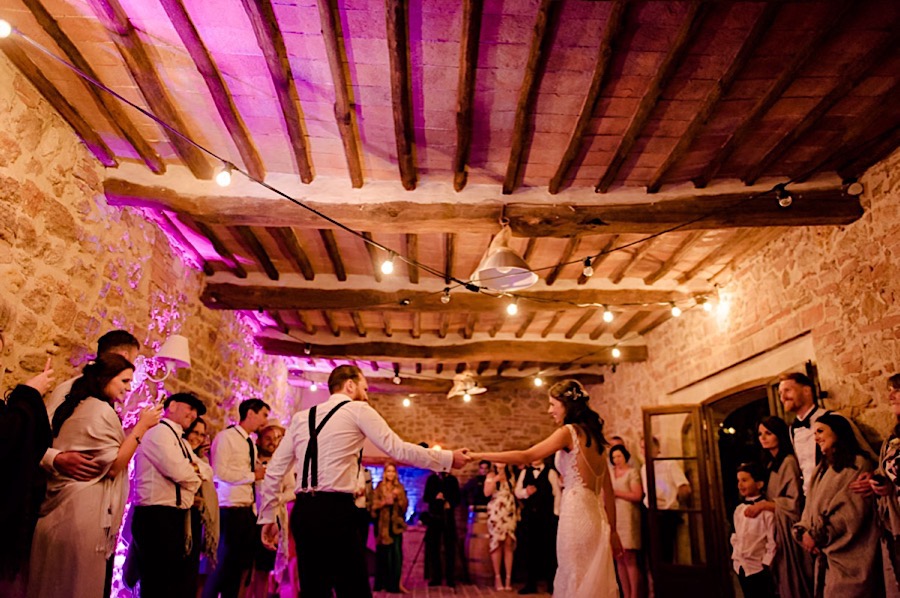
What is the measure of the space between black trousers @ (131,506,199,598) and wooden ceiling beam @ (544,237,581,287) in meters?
3.75

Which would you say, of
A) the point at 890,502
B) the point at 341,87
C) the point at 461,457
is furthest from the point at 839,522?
the point at 341,87

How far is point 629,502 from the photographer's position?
7430 millimetres

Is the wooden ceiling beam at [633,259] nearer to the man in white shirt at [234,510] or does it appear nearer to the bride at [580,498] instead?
the bride at [580,498]

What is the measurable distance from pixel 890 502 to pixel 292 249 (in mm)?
4964

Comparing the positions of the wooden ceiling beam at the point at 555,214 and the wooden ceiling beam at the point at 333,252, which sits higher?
the wooden ceiling beam at the point at 333,252

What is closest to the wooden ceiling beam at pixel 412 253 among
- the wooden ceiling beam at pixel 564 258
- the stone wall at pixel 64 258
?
A: the wooden ceiling beam at pixel 564 258

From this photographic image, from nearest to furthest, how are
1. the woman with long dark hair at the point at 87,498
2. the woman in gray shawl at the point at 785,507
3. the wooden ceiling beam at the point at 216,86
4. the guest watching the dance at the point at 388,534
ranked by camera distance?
the woman with long dark hair at the point at 87,498
the wooden ceiling beam at the point at 216,86
the woman in gray shawl at the point at 785,507
the guest watching the dance at the point at 388,534

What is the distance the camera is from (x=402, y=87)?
351cm

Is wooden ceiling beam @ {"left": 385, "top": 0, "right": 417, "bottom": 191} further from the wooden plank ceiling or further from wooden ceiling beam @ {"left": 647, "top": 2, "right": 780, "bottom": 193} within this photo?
wooden ceiling beam @ {"left": 647, "top": 2, "right": 780, "bottom": 193}

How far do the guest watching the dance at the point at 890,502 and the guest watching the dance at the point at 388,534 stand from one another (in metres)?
5.63

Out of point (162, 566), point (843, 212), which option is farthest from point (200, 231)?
point (843, 212)

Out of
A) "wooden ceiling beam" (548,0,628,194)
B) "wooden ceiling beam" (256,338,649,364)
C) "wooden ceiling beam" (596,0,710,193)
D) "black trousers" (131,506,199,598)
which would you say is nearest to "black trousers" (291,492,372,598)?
"black trousers" (131,506,199,598)

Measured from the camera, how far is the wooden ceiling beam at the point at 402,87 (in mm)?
2980

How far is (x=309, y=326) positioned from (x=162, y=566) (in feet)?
16.2
